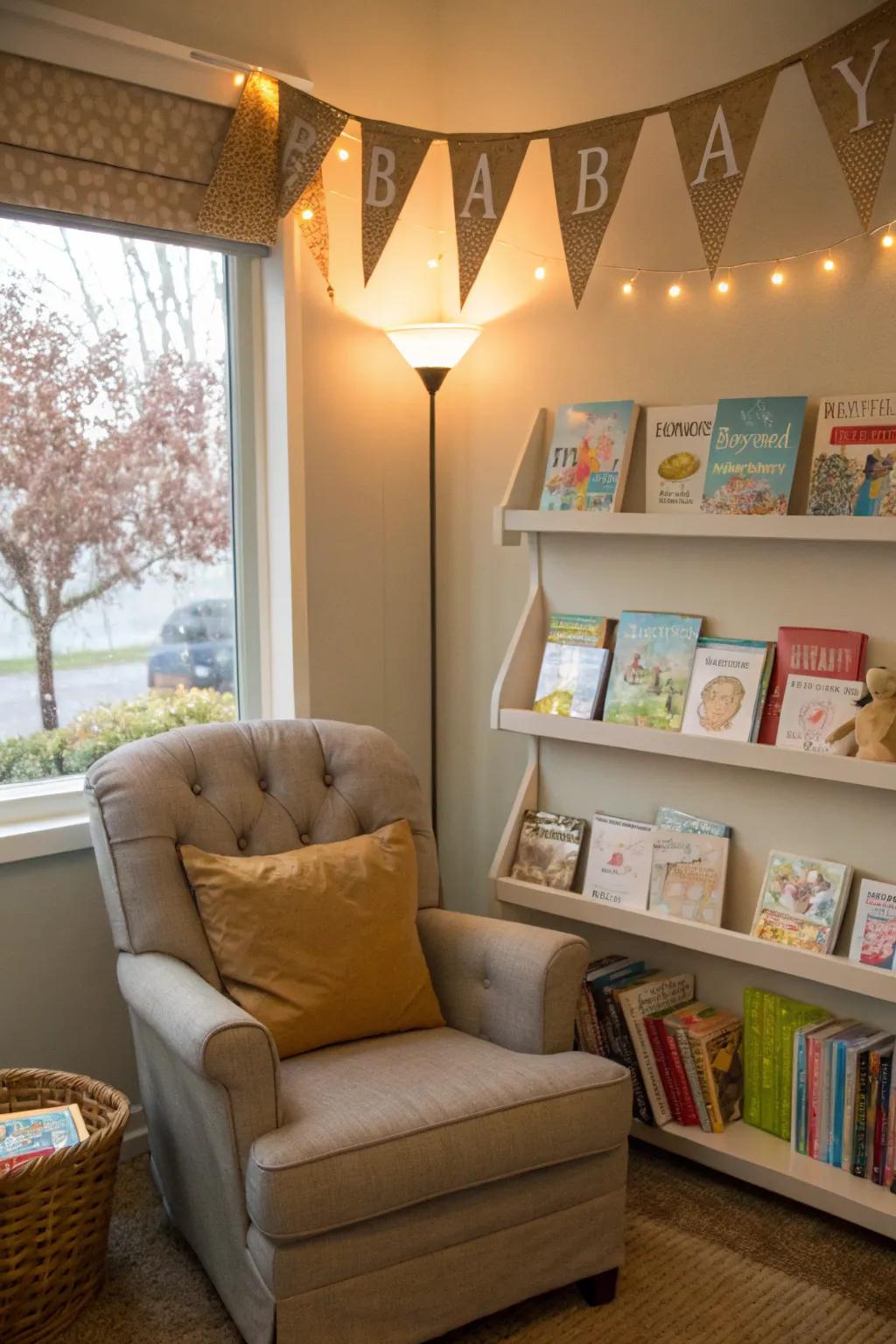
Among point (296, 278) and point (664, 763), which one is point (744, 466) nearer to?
point (664, 763)

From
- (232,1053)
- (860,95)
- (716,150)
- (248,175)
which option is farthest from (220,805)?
(860,95)

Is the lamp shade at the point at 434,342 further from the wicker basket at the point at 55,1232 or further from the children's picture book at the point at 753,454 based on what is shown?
the wicker basket at the point at 55,1232

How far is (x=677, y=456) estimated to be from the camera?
2.65m

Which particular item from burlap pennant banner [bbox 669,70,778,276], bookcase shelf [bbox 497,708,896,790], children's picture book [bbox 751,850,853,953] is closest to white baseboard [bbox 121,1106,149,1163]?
bookcase shelf [bbox 497,708,896,790]

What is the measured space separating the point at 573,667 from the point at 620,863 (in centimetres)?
46

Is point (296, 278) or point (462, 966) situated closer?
point (462, 966)

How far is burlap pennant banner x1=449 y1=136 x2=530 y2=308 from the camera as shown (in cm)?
260

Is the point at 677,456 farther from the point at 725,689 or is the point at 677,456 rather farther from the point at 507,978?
the point at 507,978

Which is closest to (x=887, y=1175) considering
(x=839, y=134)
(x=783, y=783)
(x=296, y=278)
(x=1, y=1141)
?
(x=783, y=783)

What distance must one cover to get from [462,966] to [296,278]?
1586 mm

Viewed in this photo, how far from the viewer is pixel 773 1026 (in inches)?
101

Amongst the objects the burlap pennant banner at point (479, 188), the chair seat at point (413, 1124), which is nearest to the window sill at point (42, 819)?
the chair seat at point (413, 1124)

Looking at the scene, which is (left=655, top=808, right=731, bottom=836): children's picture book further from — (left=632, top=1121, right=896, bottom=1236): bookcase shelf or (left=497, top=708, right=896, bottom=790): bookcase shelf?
(left=632, top=1121, right=896, bottom=1236): bookcase shelf

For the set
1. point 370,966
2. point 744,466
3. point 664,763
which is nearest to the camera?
point 370,966
